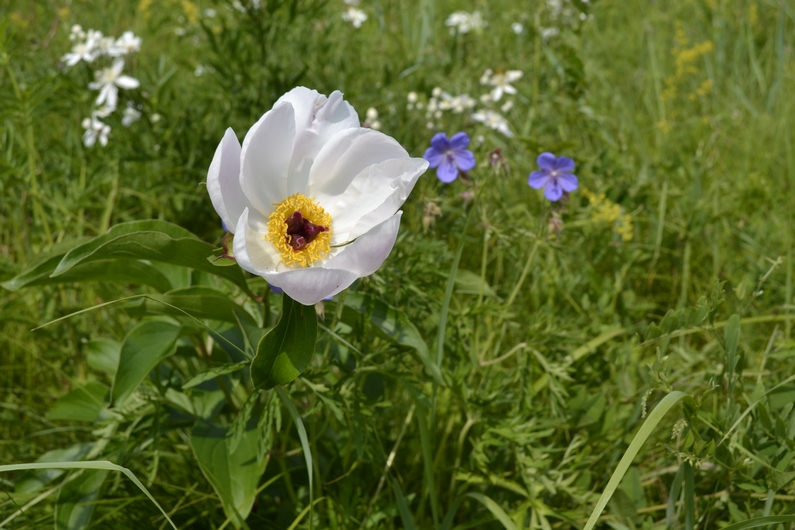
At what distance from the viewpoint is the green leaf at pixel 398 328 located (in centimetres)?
138

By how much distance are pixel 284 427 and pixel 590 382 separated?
821 millimetres

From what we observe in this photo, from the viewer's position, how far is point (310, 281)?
1.07 meters

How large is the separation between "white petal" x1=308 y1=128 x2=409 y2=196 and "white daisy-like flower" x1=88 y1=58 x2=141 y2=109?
1.41 m

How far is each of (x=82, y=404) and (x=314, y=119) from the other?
885 millimetres

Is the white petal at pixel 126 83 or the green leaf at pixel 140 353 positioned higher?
the white petal at pixel 126 83

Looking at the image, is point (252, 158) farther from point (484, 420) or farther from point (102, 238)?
point (484, 420)

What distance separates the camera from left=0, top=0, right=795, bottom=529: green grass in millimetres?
1519

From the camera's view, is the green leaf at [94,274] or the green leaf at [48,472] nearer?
the green leaf at [94,274]

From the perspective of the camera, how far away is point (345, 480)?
5.22 ft

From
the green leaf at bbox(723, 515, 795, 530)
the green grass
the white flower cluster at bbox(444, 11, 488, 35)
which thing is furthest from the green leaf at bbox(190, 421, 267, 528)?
the white flower cluster at bbox(444, 11, 488, 35)

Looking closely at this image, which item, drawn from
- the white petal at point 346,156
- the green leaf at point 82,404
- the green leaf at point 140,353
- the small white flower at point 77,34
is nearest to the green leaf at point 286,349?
the white petal at point 346,156

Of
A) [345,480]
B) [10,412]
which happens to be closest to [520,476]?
[345,480]

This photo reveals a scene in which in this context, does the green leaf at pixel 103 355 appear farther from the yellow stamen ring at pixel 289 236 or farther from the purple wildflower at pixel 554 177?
the purple wildflower at pixel 554 177

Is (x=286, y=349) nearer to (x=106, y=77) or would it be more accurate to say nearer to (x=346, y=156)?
(x=346, y=156)
